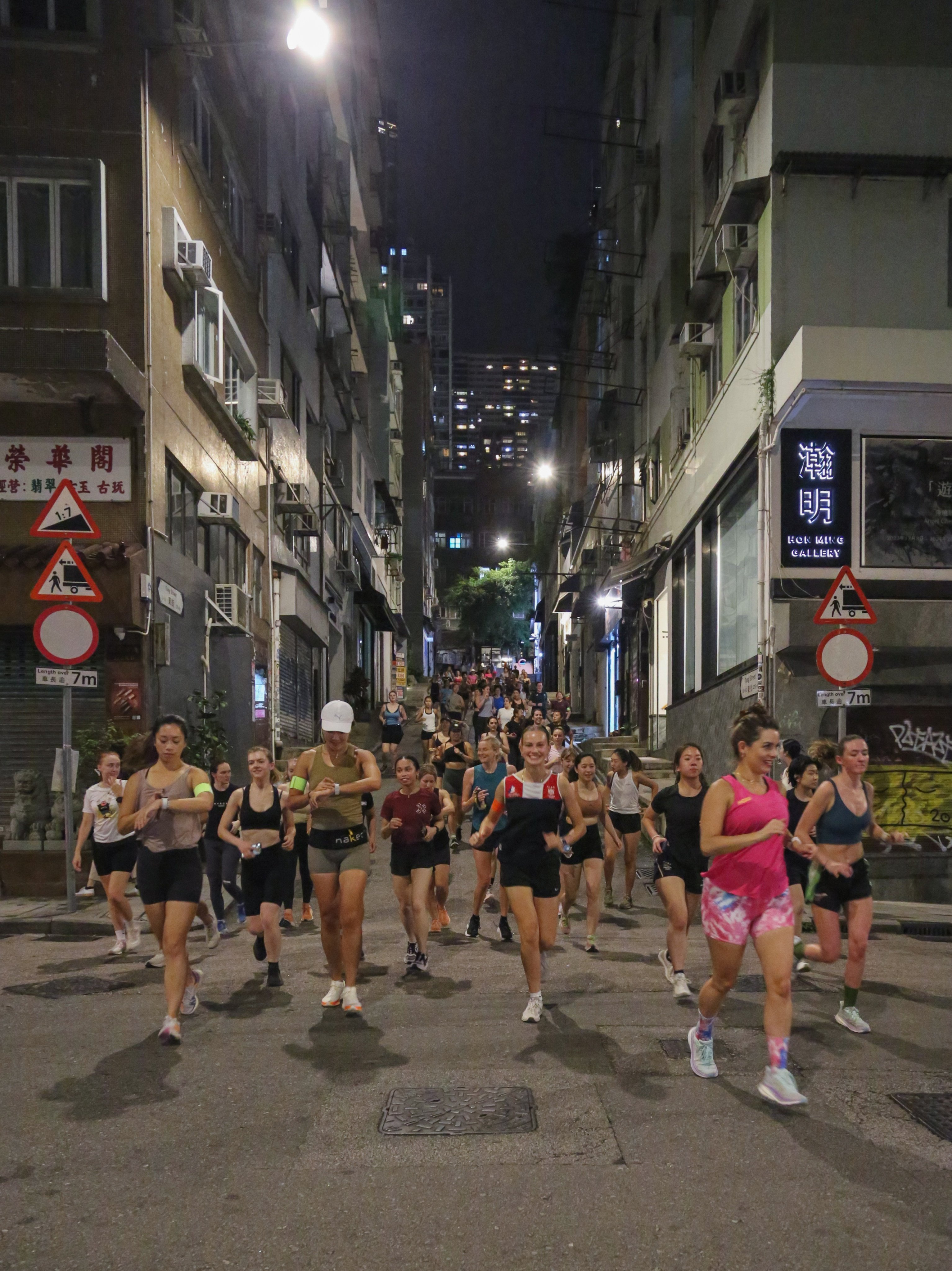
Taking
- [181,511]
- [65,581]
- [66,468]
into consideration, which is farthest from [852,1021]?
[181,511]

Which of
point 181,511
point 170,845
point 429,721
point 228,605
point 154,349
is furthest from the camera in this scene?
point 429,721

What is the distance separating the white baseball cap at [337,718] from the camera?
289 inches

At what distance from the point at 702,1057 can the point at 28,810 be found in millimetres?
9442

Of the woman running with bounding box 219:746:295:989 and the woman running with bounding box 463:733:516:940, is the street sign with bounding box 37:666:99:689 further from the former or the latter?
the woman running with bounding box 463:733:516:940

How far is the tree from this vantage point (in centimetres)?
8962

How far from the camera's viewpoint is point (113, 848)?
960 centimetres

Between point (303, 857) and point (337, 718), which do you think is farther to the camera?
point (303, 857)

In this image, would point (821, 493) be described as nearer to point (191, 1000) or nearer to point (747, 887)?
point (747, 887)

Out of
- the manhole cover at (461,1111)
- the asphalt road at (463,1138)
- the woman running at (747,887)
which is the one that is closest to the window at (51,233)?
the asphalt road at (463,1138)

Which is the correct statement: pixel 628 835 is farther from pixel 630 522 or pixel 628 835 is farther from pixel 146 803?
pixel 630 522

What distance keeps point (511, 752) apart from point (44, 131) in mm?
11213

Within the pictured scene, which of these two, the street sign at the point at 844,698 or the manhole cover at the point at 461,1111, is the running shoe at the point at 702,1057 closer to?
the manhole cover at the point at 461,1111

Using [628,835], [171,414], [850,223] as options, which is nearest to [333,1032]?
[628,835]

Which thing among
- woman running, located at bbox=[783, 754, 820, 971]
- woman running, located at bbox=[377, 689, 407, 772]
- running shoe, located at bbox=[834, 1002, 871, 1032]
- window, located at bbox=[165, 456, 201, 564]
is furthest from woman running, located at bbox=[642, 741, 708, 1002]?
woman running, located at bbox=[377, 689, 407, 772]
